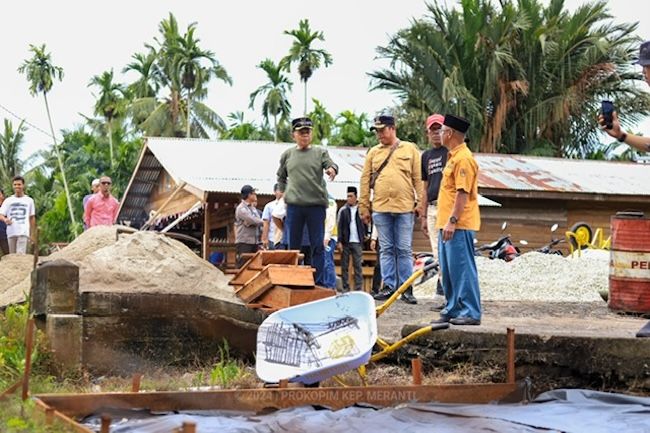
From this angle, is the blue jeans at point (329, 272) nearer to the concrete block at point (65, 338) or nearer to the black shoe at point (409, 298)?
the black shoe at point (409, 298)

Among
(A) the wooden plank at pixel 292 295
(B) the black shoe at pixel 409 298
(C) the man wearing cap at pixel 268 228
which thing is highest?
(C) the man wearing cap at pixel 268 228

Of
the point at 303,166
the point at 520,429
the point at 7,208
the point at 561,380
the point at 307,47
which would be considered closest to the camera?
the point at 520,429

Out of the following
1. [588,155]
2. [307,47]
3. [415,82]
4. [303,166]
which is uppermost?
[307,47]

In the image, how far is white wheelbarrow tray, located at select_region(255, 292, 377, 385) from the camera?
6609 mm

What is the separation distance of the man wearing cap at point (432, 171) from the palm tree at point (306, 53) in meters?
43.1

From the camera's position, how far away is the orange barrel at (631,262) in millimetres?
8703

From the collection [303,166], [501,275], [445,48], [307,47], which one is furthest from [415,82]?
[303,166]

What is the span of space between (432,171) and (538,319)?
6.86ft

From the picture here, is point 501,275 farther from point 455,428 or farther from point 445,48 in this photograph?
point 445,48

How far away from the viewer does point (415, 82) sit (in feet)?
133

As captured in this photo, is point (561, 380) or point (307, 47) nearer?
point (561, 380)

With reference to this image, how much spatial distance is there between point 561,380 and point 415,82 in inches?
1344

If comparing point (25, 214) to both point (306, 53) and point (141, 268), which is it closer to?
point (141, 268)

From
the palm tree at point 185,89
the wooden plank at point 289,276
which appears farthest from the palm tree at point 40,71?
the wooden plank at point 289,276
